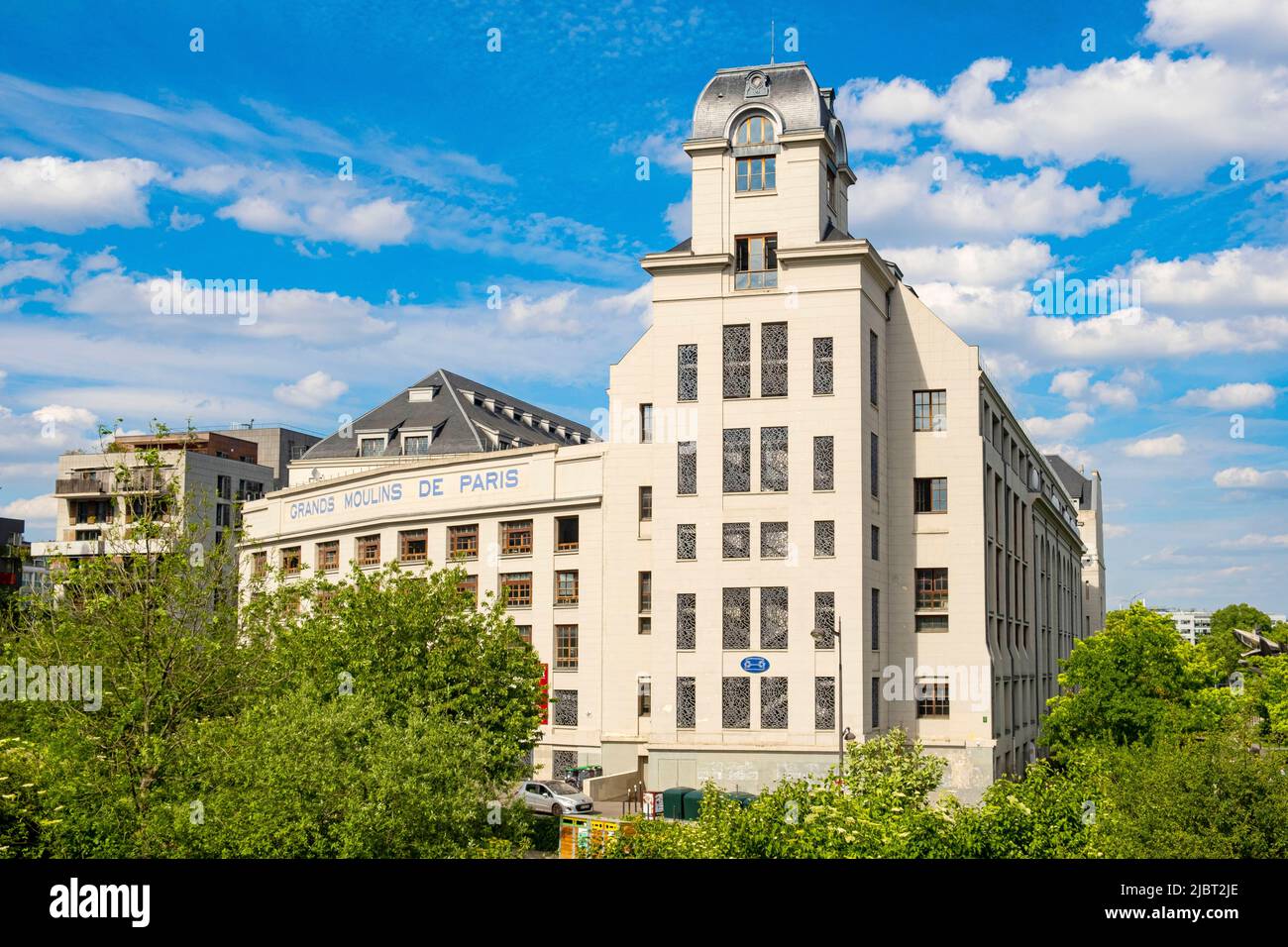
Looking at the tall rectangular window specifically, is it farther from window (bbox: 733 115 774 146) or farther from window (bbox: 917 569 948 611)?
window (bbox: 733 115 774 146)

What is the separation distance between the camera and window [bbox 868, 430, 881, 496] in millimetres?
56969

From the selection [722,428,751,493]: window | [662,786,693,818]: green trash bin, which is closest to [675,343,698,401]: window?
[722,428,751,493]: window

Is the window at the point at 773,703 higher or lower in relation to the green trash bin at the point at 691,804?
higher

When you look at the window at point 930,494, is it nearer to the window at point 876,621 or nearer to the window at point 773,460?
the window at point 876,621

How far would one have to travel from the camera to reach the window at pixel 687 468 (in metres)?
56.5

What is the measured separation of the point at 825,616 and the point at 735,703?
5563 mm

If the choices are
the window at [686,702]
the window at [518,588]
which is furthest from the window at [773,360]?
the window at [518,588]

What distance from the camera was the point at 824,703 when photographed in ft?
176

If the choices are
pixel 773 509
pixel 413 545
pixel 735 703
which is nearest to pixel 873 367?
pixel 773 509

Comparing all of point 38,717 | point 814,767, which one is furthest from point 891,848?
point 814,767

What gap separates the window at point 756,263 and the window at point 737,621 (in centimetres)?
1403
